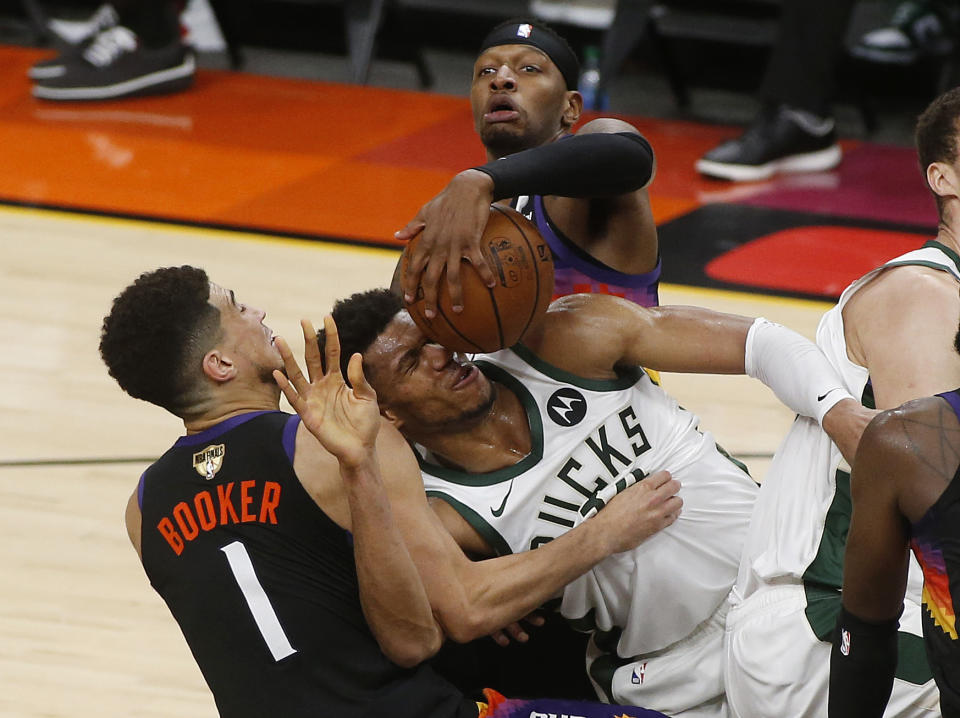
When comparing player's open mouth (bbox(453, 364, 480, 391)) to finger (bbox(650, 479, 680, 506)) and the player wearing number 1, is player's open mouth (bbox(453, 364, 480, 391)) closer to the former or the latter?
the player wearing number 1

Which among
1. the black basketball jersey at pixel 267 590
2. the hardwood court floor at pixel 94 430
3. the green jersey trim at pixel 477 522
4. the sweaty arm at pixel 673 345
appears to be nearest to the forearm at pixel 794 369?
the sweaty arm at pixel 673 345

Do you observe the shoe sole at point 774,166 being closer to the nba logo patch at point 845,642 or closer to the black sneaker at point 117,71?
the black sneaker at point 117,71

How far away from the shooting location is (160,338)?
283cm

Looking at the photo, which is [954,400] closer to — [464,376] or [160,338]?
[464,376]

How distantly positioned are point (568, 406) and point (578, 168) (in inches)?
20.5

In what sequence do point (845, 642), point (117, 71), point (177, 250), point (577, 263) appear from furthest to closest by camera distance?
point (117, 71) < point (177, 250) < point (577, 263) < point (845, 642)

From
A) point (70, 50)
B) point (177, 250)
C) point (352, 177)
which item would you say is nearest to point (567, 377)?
point (177, 250)

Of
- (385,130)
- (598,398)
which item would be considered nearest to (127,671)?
(598,398)

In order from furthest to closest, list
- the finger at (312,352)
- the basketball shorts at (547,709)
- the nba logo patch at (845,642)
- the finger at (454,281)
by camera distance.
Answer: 1. the basketball shorts at (547,709)
2. the finger at (454,281)
3. the finger at (312,352)
4. the nba logo patch at (845,642)

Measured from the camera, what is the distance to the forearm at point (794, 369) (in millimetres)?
2938

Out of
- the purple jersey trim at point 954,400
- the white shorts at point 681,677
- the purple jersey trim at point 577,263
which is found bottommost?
the white shorts at point 681,677

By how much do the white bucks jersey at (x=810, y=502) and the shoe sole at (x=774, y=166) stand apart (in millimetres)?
4835

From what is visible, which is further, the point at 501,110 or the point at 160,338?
the point at 501,110

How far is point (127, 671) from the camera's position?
3.73 m
